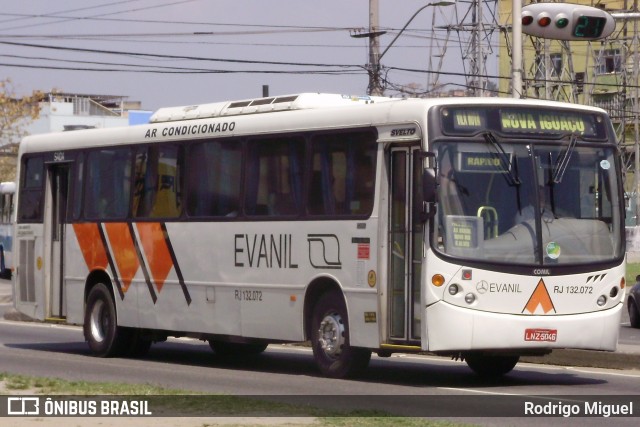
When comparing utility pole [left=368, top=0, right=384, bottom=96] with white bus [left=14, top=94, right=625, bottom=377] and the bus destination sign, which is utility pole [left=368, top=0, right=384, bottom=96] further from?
the bus destination sign

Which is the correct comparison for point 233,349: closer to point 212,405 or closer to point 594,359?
point 594,359

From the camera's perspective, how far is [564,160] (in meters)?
15.5

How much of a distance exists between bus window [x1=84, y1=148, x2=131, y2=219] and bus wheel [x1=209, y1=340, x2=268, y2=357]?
2.32 metres

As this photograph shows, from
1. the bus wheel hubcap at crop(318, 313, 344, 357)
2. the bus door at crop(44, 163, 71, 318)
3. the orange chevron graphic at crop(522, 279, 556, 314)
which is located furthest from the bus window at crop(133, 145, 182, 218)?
the orange chevron graphic at crop(522, 279, 556, 314)

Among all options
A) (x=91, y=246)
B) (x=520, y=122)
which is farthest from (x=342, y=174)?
(x=91, y=246)

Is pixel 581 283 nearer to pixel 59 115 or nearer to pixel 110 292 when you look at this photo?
pixel 110 292

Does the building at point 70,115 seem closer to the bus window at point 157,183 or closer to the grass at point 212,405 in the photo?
the bus window at point 157,183

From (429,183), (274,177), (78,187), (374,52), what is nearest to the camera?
(429,183)

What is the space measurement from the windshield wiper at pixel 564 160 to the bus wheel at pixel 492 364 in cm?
230

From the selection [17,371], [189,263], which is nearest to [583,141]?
[189,263]

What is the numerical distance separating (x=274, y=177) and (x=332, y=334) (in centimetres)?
226

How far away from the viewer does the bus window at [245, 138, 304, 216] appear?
1700 centimetres

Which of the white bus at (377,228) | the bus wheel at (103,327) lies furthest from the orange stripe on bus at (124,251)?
the bus wheel at (103,327)

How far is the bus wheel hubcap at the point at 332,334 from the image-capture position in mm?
16031
